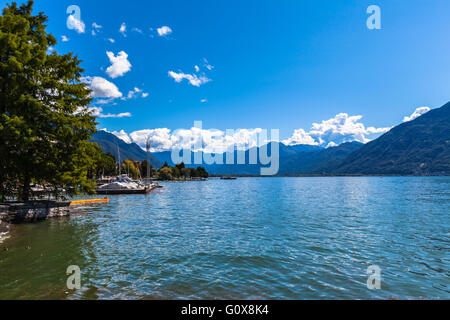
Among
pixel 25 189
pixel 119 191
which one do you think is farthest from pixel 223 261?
pixel 119 191

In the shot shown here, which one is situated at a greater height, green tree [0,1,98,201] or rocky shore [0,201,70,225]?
green tree [0,1,98,201]

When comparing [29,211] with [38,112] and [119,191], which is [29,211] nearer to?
[38,112]

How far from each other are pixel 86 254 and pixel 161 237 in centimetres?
688

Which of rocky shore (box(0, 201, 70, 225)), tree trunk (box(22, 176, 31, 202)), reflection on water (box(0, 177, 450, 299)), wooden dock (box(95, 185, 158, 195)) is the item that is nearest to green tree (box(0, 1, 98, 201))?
tree trunk (box(22, 176, 31, 202))

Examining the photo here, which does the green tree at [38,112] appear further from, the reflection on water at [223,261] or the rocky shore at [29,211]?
the reflection on water at [223,261]

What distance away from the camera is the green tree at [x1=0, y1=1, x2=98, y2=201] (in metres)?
23.1

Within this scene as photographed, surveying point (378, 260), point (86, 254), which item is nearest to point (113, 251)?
point (86, 254)

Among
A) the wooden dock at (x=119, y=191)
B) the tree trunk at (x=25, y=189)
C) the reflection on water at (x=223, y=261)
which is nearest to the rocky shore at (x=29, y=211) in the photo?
the tree trunk at (x=25, y=189)

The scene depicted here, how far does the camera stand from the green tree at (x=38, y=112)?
2309cm

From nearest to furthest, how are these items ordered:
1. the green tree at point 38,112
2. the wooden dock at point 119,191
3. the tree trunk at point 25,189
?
the green tree at point 38,112
the tree trunk at point 25,189
the wooden dock at point 119,191

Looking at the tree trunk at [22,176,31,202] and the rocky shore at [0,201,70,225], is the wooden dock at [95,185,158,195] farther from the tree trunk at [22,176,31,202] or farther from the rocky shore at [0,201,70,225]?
the tree trunk at [22,176,31,202]

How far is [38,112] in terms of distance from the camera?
24.5m

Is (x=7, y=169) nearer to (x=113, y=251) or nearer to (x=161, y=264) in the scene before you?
(x=113, y=251)

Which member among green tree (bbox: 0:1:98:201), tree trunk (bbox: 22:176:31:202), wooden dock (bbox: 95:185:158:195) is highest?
green tree (bbox: 0:1:98:201)
